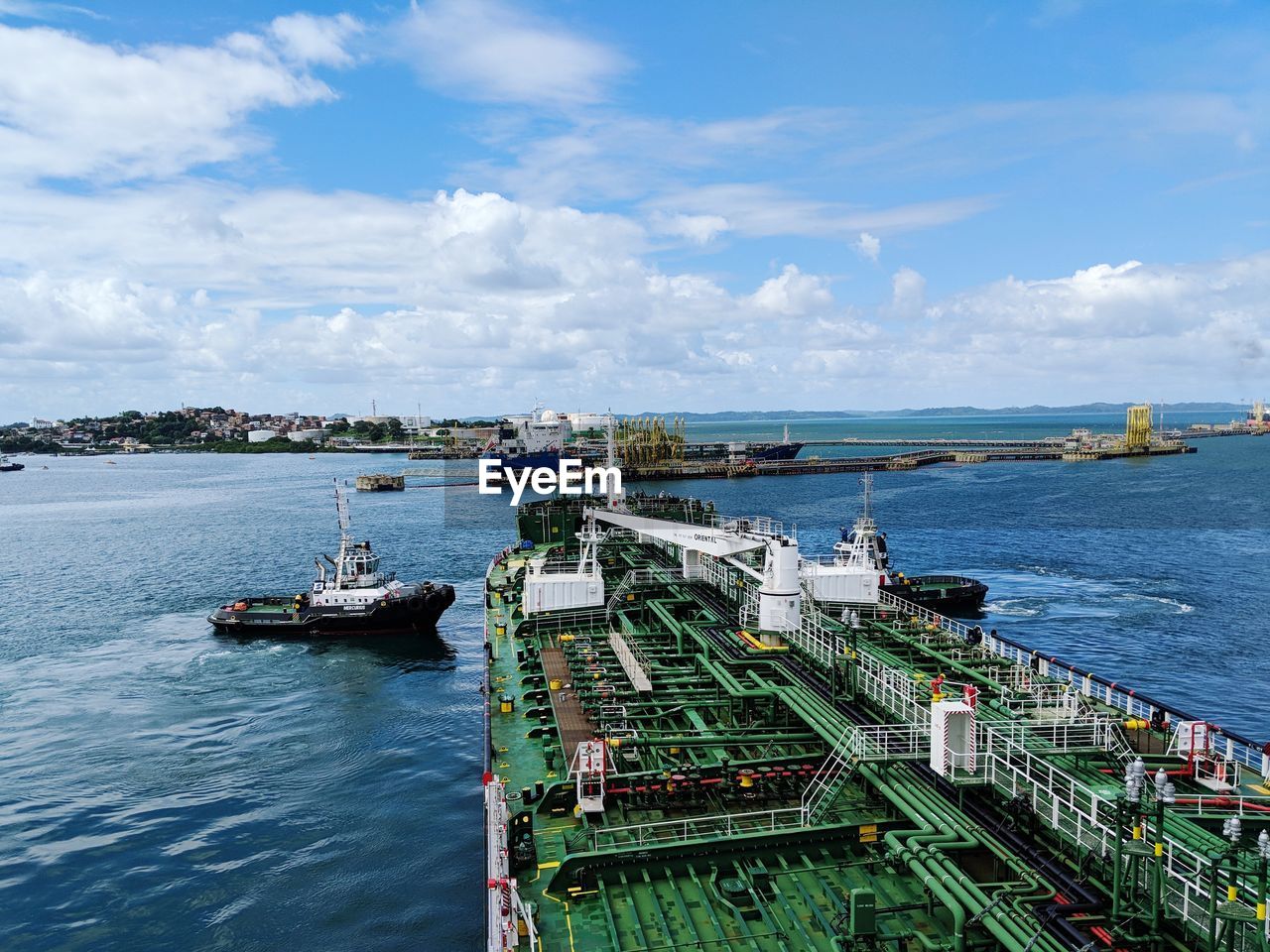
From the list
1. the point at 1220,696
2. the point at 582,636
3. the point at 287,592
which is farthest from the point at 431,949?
the point at 287,592

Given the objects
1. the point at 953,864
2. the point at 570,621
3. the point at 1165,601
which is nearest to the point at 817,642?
the point at 953,864

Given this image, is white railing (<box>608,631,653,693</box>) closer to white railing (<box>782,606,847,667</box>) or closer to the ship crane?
the ship crane

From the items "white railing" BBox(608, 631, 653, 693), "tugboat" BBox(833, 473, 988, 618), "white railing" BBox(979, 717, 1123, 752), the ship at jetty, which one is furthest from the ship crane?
"tugboat" BBox(833, 473, 988, 618)

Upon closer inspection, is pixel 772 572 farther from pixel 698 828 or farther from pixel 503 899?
pixel 503 899

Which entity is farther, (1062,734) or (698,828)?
(1062,734)

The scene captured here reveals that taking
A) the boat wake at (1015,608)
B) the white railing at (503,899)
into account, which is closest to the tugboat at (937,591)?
the boat wake at (1015,608)

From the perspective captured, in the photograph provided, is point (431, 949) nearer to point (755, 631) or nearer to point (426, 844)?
point (426, 844)

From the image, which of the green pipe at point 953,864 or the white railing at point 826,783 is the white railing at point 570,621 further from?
the green pipe at point 953,864
